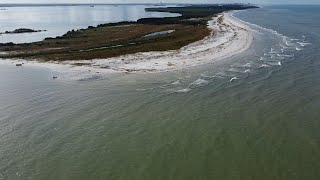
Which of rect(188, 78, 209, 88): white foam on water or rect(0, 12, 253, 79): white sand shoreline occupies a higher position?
rect(0, 12, 253, 79): white sand shoreline

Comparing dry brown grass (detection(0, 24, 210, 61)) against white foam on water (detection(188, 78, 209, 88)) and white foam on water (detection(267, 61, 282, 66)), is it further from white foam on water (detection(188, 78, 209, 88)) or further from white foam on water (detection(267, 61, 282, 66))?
white foam on water (detection(188, 78, 209, 88))

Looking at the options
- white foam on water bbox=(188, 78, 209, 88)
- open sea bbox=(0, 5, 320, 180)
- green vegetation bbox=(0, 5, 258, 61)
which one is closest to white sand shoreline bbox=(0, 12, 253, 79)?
green vegetation bbox=(0, 5, 258, 61)

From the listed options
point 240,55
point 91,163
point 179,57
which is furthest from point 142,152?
point 240,55

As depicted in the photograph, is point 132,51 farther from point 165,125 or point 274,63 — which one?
point 165,125

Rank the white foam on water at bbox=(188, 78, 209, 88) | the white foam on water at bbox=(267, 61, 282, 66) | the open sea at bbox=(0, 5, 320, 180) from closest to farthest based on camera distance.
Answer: the open sea at bbox=(0, 5, 320, 180) → the white foam on water at bbox=(188, 78, 209, 88) → the white foam on water at bbox=(267, 61, 282, 66)

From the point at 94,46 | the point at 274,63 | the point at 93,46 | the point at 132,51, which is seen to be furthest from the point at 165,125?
the point at 93,46

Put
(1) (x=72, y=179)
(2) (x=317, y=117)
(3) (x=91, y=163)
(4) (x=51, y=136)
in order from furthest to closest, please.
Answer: (2) (x=317, y=117) → (4) (x=51, y=136) → (3) (x=91, y=163) → (1) (x=72, y=179)

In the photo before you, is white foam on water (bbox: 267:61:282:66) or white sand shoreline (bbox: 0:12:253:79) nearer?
white sand shoreline (bbox: 0:12:253:79)

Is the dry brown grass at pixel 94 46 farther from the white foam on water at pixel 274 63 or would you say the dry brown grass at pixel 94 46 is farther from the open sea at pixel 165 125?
the white foam on water at pixel 274 63

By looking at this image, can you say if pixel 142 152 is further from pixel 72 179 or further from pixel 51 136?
pixel 51 136
